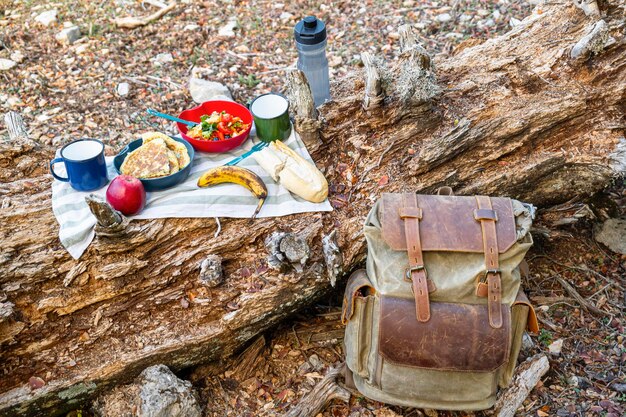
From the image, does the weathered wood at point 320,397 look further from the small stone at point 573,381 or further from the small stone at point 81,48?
the small stone at point 81,48

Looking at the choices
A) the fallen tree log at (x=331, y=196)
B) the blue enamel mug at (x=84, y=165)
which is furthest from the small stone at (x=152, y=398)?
the blue enamel mug at (x=84, y=165)

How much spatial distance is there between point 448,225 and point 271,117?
1630 mm

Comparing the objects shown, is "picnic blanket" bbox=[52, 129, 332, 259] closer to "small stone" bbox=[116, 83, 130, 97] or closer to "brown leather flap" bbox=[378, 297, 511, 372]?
"brown leather flap" bbox=[378, 297, 511, 372]

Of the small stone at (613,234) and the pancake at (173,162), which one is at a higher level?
the pancake at (173,162)

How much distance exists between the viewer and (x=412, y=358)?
322cm

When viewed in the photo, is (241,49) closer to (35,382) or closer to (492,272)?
(35,382)

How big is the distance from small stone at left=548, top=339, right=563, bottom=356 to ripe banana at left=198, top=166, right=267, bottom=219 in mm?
2235

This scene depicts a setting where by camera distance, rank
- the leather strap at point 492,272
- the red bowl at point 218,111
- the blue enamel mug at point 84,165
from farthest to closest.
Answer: the red bowl at point 218,111
the blue enamel mug at point 84,165
the leather strap at point 492,272

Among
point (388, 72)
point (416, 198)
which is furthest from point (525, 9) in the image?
point (416, 198)

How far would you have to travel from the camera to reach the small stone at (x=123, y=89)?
6.40 metres

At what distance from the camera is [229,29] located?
24.0ft

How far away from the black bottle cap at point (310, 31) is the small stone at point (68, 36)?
4.03m

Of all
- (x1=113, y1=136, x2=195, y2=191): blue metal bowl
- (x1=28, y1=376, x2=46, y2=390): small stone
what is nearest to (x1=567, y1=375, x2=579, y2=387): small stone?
(x1=113, y1=136, x2=195, y2=191): blue metal bowl

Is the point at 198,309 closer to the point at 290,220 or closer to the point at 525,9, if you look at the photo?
the point at 290,220
